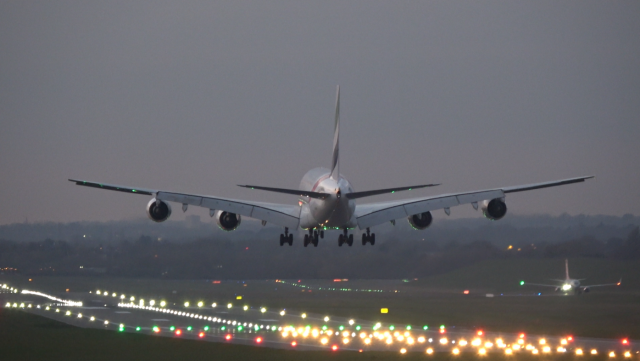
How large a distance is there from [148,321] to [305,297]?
22216 mm

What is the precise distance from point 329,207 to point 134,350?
42.2ft

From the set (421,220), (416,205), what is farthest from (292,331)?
(421,220)

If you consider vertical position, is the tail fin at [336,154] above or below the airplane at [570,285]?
below

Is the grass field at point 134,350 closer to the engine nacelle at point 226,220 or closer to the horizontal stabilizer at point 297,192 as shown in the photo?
the horizontal stabilizer at point 297,192

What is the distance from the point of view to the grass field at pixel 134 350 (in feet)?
113

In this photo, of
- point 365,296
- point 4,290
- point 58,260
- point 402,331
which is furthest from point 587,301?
point 58,260

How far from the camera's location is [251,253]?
93.8m

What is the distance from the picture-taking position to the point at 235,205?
163ft

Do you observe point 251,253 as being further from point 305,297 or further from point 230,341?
point 230,341

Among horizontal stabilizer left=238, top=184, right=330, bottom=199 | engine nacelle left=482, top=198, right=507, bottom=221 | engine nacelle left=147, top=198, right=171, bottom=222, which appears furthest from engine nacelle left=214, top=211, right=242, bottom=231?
engine nacelle left=482, top=198, right=507, bottom=221

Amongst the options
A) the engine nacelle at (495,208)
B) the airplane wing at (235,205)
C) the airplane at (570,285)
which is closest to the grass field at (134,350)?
the airplane wing at (235,205)

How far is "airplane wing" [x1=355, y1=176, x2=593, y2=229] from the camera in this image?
48.9 m

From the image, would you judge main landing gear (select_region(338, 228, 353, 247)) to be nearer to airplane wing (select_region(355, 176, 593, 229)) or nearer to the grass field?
airplane wing (select_region(355, 176, 593, 229))

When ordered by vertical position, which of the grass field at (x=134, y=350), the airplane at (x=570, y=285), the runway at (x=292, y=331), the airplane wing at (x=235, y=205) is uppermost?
the airplane at (x=570, y=285)
